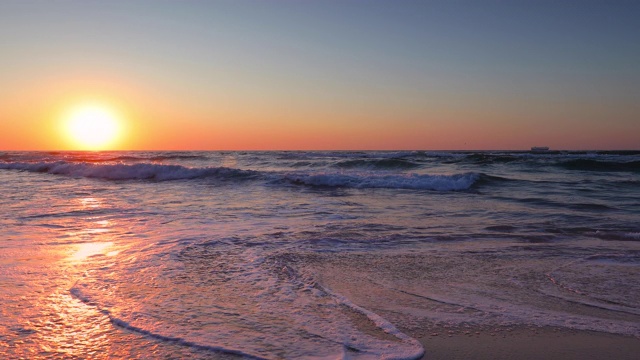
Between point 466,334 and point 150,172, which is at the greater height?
point 150,172

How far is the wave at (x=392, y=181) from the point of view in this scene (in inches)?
634

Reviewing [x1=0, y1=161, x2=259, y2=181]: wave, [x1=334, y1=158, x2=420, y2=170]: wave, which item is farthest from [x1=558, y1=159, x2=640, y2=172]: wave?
[x1=0, y1=161, x2=259, y2=181]: wave

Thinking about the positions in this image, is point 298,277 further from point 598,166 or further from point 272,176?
point 598,166

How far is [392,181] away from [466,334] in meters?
13.8

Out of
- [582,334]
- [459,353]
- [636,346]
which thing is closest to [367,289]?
[459,353]

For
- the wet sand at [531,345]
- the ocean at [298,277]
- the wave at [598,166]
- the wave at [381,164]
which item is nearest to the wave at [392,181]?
the ocean at [298,277]

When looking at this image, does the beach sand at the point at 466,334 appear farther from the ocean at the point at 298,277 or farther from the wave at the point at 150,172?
the wave at the point at 150,172

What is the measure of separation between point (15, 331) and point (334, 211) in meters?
7.26

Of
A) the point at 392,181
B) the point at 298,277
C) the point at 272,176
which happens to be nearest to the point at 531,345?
the point at 298,277

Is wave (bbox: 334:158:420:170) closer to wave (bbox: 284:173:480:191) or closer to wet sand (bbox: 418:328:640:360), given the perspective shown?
wave (bbox: 284:173:480:191)

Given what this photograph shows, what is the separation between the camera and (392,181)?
16906 millimetres

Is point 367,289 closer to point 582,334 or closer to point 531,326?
point 531,326

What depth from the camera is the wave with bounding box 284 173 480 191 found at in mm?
16109

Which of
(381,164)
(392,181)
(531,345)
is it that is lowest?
(531,345)
